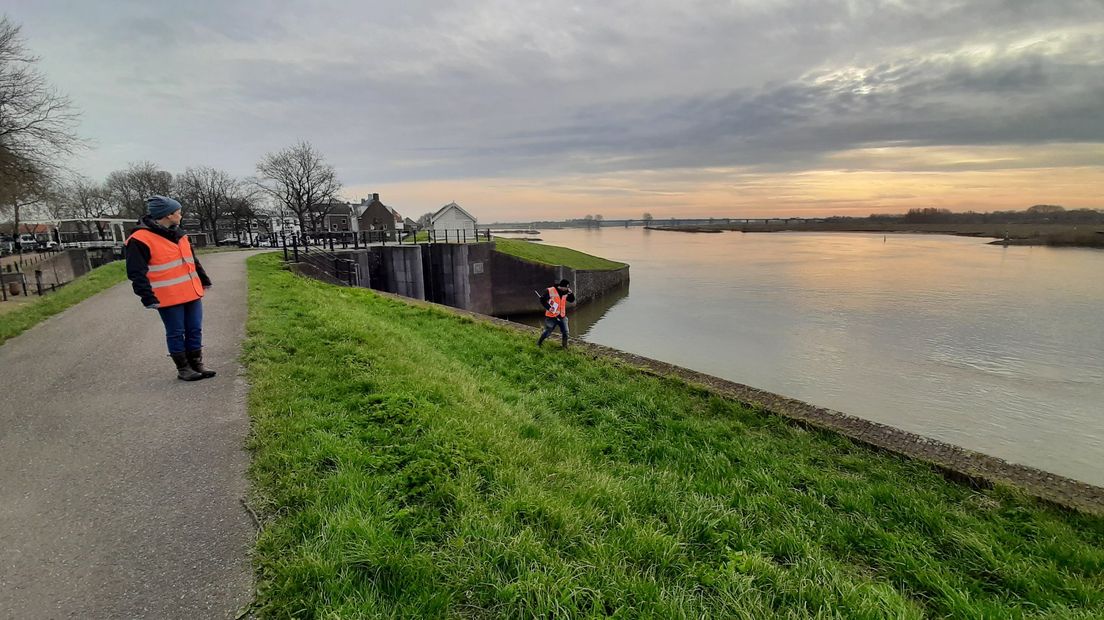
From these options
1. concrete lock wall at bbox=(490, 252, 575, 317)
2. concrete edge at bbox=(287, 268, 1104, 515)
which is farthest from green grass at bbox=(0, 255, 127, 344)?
concrete lock wall at bbox=(490, 252, 575, 317)

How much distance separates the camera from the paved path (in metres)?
2.07

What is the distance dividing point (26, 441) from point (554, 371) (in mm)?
5525

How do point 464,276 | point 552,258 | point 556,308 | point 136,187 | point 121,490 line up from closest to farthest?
point 121,490
point 556,308
point 464,276
point 552,258
point 136,187

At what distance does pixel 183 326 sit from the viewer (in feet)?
16.2

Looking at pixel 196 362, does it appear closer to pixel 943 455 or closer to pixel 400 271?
pixel 943 455

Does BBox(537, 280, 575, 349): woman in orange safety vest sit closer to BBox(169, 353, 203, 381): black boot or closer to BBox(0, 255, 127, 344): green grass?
BBox(169, 353, 203, 381): black boot

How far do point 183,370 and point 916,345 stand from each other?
18.9m

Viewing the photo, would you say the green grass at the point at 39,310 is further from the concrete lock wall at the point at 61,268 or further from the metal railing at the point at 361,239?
the metal railing at the point at 361,239

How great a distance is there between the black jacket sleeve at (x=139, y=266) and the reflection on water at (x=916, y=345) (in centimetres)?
1119

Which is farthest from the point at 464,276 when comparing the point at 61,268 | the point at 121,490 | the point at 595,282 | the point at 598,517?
the point at 598,517

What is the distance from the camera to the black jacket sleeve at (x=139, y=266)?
4.51m

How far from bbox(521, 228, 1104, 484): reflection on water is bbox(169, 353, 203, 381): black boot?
35.0 ft

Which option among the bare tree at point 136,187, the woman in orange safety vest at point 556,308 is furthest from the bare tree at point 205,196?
the woman in orange safety vest at point 556,308

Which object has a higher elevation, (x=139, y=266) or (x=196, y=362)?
(x=139, y=266)
